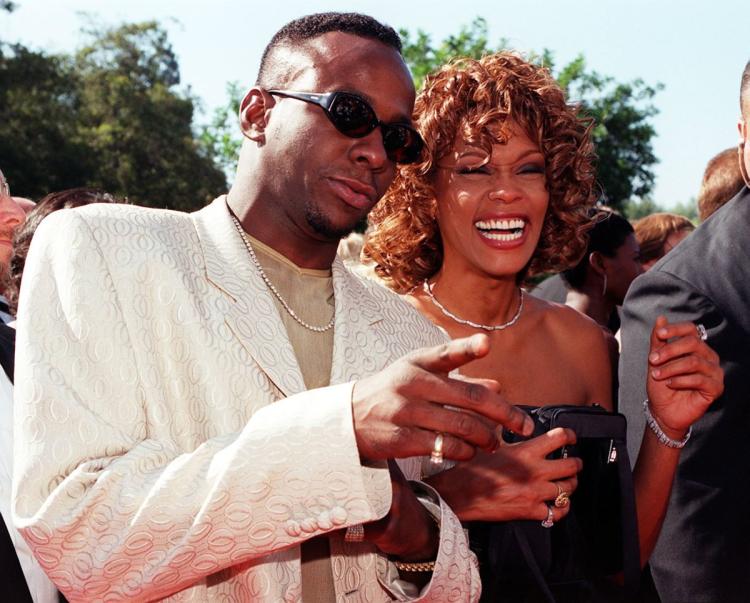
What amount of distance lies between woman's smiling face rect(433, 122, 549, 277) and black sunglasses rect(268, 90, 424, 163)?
1.15 m

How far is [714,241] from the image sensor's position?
11.7 feet

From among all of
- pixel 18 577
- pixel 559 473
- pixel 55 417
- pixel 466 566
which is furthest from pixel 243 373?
pixel 18 577

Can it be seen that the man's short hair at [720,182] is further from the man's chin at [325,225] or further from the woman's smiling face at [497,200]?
the man's chin at [325,225]

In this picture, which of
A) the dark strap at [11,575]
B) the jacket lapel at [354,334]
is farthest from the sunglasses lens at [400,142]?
the dark strap at [11,575]

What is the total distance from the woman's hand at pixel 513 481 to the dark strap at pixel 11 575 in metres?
1.07

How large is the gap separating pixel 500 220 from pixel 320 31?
126 centimetres

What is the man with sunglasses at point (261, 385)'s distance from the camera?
6.12 feet

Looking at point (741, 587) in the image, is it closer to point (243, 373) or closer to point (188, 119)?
point (243, 373)

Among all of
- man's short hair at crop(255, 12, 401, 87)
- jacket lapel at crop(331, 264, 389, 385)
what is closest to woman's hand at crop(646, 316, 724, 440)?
jacket lapel at crop(331, 264, 389, 385)

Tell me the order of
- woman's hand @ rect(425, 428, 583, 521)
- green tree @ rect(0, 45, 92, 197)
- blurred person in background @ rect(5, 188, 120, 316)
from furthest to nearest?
green tree @ rect(0, 45, 92, 197) → blurred person in background @ rect(5, 188, 120, 316) → woman's hand @ rect(425, 428, 583, 521)

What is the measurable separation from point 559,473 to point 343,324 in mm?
597

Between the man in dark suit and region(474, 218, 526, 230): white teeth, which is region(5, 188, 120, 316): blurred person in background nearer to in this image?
region(474, 218, 526, 230): white teeth

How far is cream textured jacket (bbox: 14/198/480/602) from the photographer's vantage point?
1879 mm

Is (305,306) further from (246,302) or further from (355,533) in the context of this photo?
(355,533)
